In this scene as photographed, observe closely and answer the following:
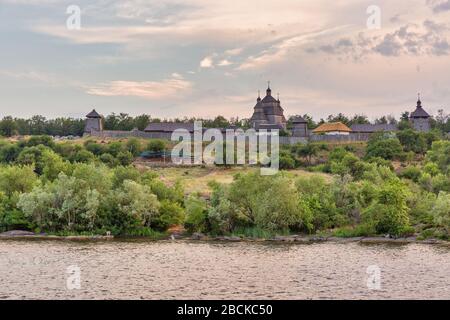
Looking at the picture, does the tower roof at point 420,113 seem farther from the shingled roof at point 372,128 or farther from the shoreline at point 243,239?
the shoreline at point 243,239

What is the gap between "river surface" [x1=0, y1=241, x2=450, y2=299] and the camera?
92.0 feet

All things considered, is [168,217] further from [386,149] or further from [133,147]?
[133,147]

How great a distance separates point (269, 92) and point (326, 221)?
63238 millimetres

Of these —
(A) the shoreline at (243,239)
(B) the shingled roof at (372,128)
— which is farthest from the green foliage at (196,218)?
(B) the shingled roof at (372,128)

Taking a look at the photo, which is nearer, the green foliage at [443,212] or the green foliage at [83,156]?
the green foliage at [443,212]

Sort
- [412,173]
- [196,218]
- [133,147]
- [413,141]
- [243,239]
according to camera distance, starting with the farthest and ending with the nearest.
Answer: [133,147], [413,141], [412,173], [196,218], [243,239]

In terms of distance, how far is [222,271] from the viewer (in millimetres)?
33125

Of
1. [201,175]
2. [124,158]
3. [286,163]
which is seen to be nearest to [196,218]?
[201,175]

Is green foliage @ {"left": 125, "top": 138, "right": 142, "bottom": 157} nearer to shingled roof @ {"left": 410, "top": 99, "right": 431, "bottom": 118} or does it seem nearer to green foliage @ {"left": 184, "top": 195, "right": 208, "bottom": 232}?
green foliage @ {"left": 184, "top": 195, "right": 208, "bottom": 232}

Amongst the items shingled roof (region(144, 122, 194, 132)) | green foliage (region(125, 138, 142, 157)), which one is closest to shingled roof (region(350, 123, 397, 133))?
shingled roof (region(144, 122, 194, 132))

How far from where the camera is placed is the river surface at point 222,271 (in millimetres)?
28031
